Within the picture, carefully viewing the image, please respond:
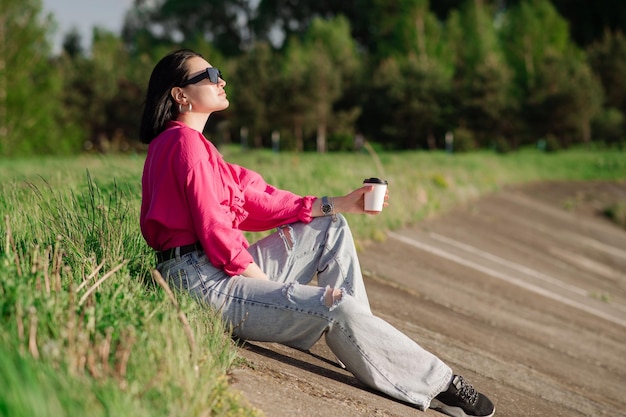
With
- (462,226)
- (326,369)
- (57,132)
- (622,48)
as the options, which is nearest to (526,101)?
(622,48)

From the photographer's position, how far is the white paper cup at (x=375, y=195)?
3.82 m

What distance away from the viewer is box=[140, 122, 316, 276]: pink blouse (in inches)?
131

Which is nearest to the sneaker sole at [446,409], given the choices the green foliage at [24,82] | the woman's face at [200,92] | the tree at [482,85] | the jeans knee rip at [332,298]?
the jeans knee rip at [332,298]

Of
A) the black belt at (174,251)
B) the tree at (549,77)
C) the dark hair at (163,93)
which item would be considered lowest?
the black belt at (174,251)

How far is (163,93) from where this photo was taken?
3.62m

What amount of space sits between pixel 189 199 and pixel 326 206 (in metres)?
0.80

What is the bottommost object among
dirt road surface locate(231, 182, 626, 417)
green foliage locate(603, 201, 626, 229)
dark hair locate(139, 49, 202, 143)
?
green foliage locate(603, 201, 626, 229)

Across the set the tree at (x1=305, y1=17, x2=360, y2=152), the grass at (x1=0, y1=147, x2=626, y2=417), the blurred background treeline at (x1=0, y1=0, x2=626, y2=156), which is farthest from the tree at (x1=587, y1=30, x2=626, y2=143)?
the grass at (x1=0, y1=147, x2=626, y2=417)

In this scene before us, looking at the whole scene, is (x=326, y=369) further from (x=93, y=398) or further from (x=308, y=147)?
(x=308, y=147)

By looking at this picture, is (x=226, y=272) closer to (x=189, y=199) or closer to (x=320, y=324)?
(x=189, y=199)

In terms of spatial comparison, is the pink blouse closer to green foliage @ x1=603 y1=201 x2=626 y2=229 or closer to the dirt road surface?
the dirt road surface

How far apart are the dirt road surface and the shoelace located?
162 millimetres

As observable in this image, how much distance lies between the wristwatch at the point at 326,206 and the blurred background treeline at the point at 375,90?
24.0m

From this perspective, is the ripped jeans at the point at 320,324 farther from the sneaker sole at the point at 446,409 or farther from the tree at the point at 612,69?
the tree at the point at 612,69
